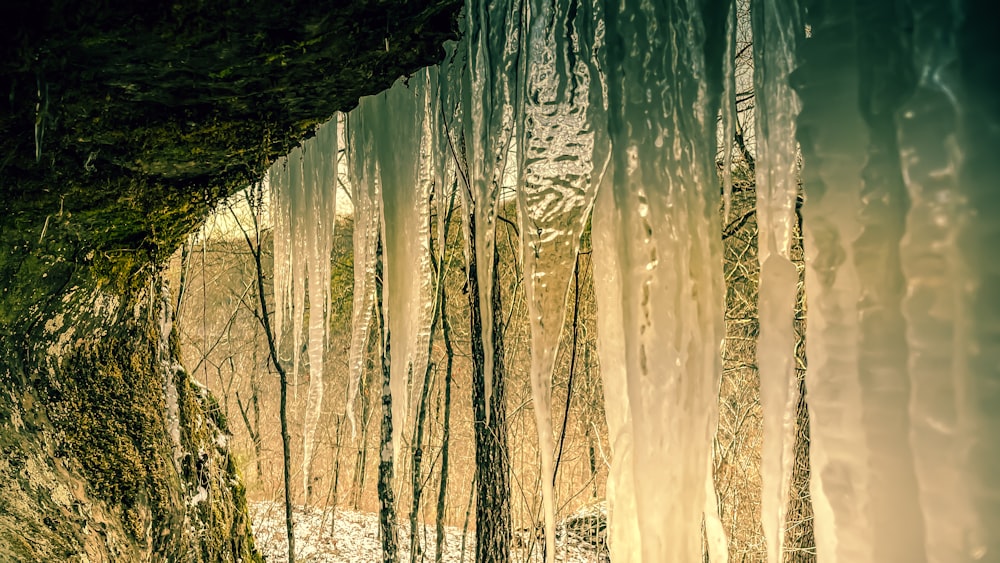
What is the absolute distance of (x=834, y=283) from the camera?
0.91 meters

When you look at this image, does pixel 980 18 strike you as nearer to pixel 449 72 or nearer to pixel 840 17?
pixel 840 17

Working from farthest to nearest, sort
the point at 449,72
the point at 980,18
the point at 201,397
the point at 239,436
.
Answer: the point at 239,436 < the point at 201,397 < the point at 449,72 < the point at 980,18

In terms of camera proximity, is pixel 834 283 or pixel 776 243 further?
pixel 776 243

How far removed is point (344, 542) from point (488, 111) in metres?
7.93

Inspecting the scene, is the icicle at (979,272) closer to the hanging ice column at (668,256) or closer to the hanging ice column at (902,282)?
the hanging ice column at (902,282)

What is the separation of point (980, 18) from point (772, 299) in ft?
1.54

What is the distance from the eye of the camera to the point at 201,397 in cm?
281

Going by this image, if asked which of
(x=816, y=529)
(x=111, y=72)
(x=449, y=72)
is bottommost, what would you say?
(x=816, y=529)

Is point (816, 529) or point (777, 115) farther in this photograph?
point (777, 115)


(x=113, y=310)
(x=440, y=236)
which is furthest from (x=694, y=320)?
(x=113, y=310)

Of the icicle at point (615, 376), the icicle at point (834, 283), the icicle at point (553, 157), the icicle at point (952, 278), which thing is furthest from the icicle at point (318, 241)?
the icicle at point (952, 278)

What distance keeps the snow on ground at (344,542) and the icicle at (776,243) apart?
6.31m

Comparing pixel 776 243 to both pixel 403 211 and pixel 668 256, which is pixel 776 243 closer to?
pixel 668 256

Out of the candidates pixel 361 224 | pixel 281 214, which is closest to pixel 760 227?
pixel 361 224
